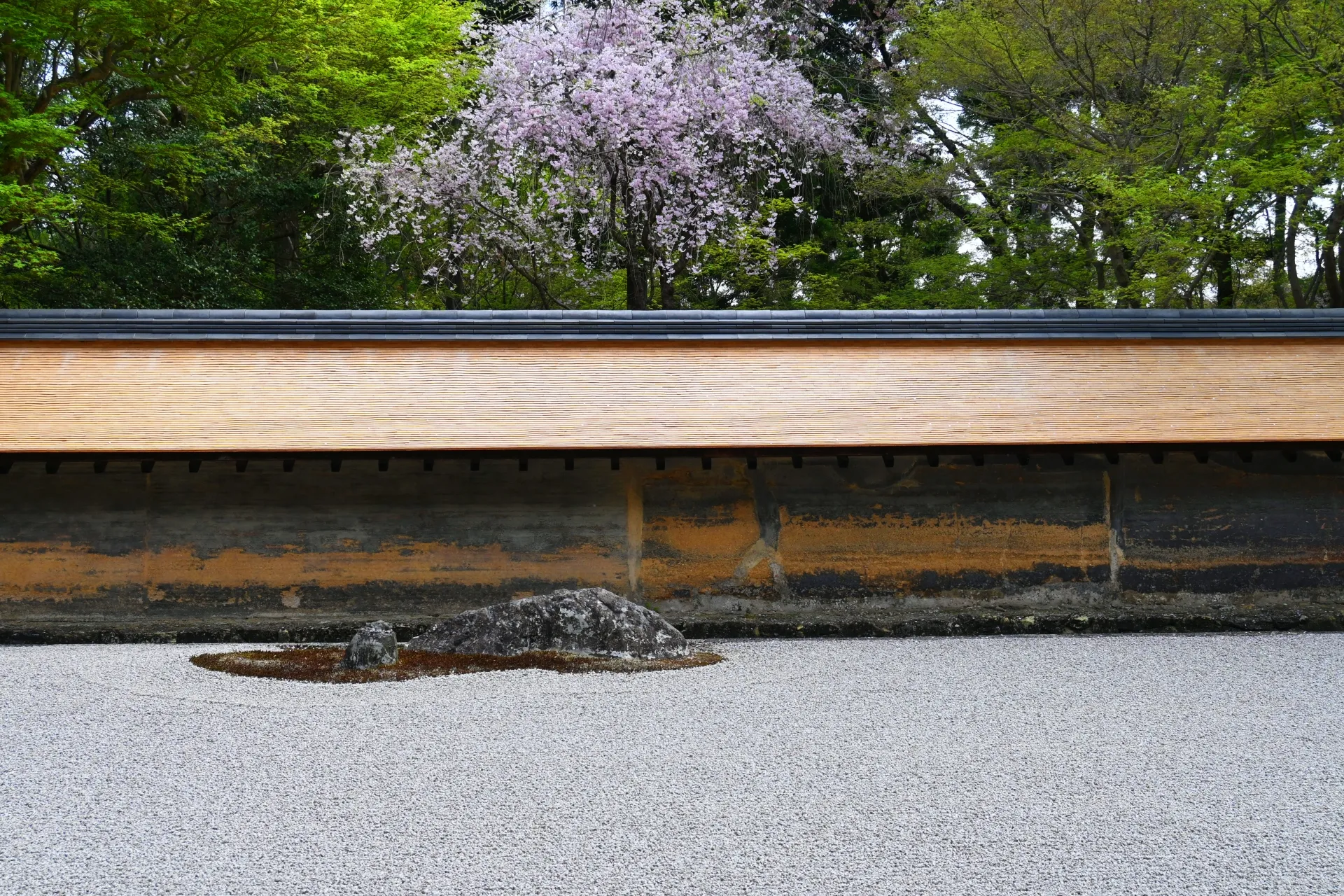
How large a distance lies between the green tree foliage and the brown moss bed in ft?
23.8

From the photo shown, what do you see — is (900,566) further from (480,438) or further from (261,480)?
(261,480)

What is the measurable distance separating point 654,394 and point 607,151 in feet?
23.8

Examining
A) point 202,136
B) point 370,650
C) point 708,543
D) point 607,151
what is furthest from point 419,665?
point 202,136

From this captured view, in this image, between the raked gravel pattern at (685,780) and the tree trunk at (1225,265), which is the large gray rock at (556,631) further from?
the tree trunk at (1225,265)

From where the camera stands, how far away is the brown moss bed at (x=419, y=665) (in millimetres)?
6910

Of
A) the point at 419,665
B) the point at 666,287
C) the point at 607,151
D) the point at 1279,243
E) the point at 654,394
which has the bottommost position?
the point at 419,665

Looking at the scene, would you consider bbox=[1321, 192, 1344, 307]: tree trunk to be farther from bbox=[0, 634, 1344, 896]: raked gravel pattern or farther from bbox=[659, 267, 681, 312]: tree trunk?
bbox=[0, 634, 1344, 896]: raked gravel pattern

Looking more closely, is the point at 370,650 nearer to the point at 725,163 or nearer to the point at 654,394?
the point at 654,394

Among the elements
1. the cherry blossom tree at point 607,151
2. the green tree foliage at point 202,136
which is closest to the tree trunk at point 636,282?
the cherry blossom tree at point 607,151

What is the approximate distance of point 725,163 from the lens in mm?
16562

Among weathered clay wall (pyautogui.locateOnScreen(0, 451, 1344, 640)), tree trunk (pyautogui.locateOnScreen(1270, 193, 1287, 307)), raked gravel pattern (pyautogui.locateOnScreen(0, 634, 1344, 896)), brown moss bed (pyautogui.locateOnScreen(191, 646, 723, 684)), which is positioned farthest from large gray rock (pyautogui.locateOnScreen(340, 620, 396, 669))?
tree trunk (pyautogui.locateOnScreen(1270, 193, 1287, 307))

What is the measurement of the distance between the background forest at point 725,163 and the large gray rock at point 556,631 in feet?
27.4

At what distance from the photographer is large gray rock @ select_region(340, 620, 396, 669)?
708cm

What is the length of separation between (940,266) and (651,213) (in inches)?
187
